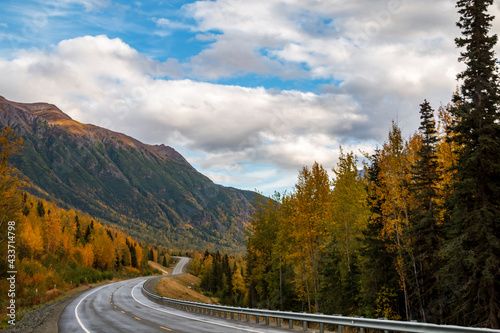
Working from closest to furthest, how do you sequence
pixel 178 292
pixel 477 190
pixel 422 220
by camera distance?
1. pixel 477 190
2. pixel 422 220
3. pixel 178 292

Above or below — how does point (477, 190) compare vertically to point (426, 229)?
above

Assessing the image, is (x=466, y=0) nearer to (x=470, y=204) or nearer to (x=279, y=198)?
(x=470, y=204)

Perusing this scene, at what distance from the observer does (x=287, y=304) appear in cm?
4447

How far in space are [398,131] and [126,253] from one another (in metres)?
133

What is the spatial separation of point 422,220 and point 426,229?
57.8 inches

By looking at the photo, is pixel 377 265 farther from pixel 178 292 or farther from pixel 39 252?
pixel 39 252

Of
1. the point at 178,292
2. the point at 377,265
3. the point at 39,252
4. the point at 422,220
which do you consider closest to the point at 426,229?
the point at 422,220

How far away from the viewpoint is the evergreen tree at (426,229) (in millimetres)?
23672

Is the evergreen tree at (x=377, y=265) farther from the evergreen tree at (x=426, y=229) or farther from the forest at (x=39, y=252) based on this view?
the forest at (x=39, y=252)

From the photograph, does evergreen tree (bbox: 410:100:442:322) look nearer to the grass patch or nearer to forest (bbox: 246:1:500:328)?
forest (bbox: 246:1:500:328)

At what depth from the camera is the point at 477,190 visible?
1892 centimetres

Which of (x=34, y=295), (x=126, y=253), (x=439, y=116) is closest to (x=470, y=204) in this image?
(x=439, y=116)

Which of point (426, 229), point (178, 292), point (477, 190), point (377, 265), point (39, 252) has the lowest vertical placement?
point (178, 292)

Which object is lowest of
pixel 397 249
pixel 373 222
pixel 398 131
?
pixel 397 249
